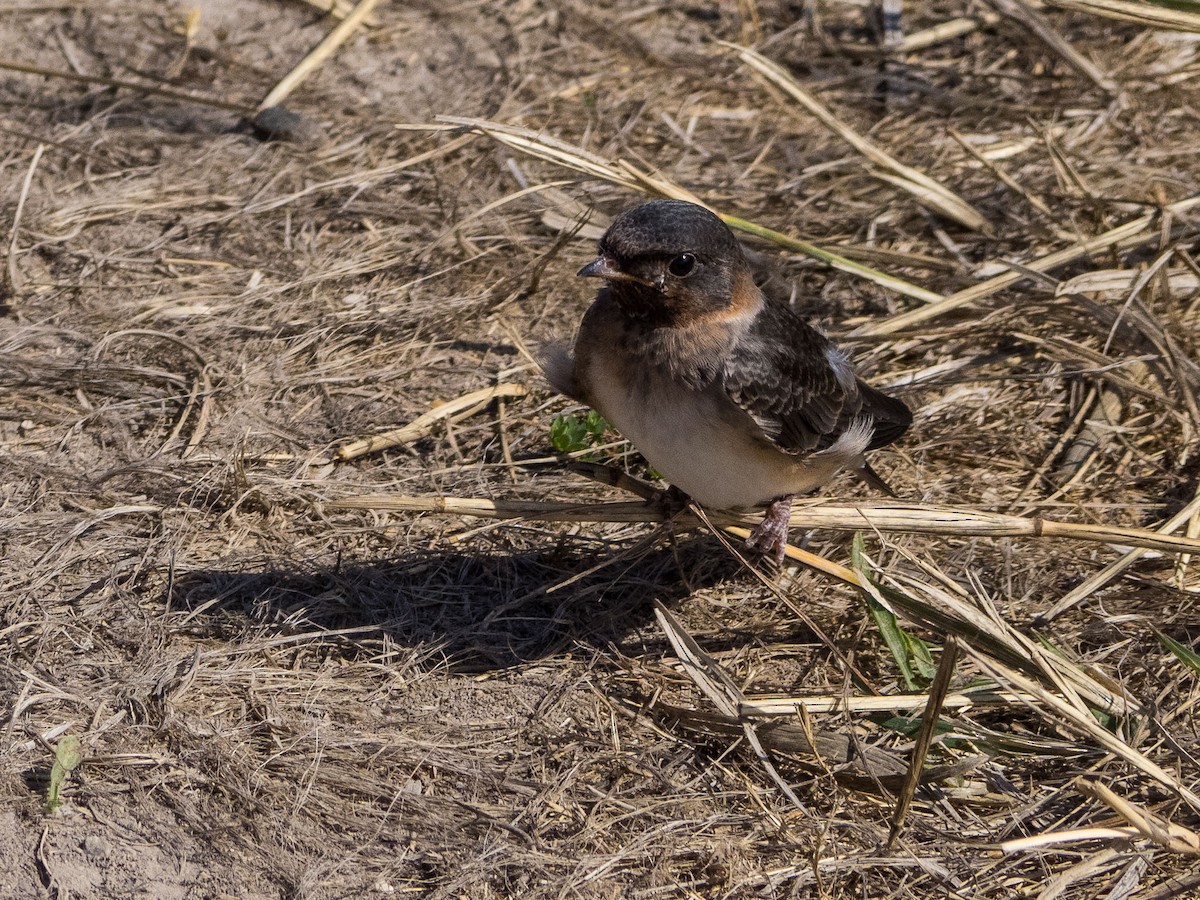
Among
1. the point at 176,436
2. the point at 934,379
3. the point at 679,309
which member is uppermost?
the point at 679,309

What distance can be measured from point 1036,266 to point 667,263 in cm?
242

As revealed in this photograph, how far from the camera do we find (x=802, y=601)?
461 centimetres

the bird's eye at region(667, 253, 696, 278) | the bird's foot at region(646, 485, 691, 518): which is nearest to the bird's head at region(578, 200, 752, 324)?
the bird's eye at region(667, 253, 696, 278)

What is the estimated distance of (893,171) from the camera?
6.02 meters

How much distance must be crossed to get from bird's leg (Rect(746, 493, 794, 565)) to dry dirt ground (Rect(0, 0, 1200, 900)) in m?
0.20

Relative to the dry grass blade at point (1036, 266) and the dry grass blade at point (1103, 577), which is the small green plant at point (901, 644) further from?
the dry grass blade at point (1036, 266)

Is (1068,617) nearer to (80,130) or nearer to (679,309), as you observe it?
(679,309)

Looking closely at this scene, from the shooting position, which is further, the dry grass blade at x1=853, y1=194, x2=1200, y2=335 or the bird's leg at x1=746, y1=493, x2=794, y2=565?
the dry grass blade at x1=853, y1=194, x2=1200, y2=335

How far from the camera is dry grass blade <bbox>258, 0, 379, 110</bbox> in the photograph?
6782mm

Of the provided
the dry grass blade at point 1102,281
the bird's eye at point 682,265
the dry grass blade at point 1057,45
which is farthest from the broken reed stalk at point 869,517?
the dry grass blade at point 1057,45

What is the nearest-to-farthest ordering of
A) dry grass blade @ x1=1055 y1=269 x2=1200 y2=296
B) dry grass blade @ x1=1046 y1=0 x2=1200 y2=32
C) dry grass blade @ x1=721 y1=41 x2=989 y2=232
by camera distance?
dry grass blade @ x1=1046 y1=0 x2=1200 y2=32, dry grass blade @ x1=1055 y1=269 x2=1200 y2=296, dry grass blade @ x1=721 y1=41 x2=989 y2=232

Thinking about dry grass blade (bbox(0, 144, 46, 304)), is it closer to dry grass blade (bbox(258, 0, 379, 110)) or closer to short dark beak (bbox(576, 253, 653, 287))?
dry grass blade (bbox(258, 0, 379, 110))

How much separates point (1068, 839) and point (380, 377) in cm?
331

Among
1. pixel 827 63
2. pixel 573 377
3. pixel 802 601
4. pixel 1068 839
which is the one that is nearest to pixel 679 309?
pixel 573 377
